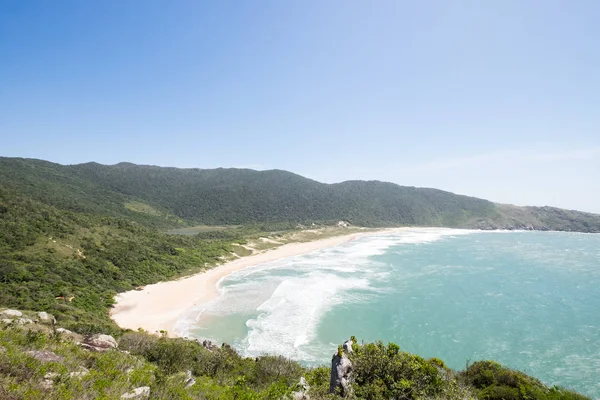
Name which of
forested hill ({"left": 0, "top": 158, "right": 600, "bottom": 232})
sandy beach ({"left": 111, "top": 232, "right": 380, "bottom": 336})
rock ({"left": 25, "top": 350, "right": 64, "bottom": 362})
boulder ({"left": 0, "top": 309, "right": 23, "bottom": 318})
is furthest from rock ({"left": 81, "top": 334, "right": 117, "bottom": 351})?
forested hill ({"left": 0, "top": 158, "right": 600, "bottom": 232})

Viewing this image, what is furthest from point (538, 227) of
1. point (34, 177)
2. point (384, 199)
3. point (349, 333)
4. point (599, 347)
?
point (34, 177)

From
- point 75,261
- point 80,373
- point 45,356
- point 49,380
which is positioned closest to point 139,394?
point 80,373

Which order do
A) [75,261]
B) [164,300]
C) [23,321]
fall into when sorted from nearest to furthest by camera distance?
1. [23,321]
2. [164,300]
3. [75,261]

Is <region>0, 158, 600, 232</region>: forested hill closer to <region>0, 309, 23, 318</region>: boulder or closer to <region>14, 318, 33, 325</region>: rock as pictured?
<region>0, 309, 23, 318</region>: boulder

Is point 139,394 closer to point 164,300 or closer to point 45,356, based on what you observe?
point 45,356

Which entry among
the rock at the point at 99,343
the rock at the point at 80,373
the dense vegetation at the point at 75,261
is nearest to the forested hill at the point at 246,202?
the dense vegetation at the point at 75,261

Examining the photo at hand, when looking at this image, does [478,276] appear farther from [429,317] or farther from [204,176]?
[204,176]
